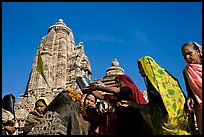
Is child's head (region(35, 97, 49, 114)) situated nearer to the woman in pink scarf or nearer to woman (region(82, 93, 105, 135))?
woman (region(82, 93, 105, 135))

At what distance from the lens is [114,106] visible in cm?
388

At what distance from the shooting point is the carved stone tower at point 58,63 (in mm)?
31203

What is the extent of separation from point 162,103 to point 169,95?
12 cm

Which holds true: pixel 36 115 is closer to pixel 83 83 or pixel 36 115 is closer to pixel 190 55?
pixel 83 83

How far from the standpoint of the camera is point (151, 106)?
3.41m

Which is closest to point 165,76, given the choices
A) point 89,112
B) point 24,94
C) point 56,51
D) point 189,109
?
point 189,109

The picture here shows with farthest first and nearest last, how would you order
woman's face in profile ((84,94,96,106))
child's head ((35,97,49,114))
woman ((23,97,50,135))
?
child's head ((35,97,49,114)), woman's face in profile ((84,94,96,106)), woman ((23,97,50,135))

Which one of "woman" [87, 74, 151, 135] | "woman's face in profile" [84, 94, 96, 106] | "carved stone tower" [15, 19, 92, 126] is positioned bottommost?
"woman" [87, 74, 151, 135]

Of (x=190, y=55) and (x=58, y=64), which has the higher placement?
(x=58, y=64)

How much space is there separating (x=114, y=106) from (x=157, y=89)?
0.70 m

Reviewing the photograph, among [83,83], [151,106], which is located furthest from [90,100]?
[151,106]

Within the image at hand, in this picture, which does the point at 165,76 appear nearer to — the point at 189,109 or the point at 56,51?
the point at 189,109

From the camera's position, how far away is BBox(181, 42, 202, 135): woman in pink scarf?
3054 millimetres

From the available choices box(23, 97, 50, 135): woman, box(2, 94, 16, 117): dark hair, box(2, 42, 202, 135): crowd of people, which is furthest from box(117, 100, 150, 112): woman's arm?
box(2, 94, 16, 117): dark hair
